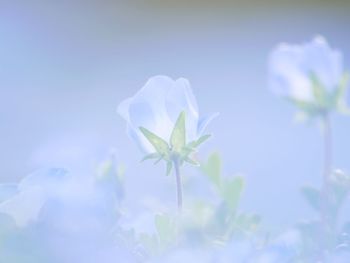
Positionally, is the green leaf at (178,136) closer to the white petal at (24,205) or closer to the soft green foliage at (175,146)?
the soft green foliage at (175,146)

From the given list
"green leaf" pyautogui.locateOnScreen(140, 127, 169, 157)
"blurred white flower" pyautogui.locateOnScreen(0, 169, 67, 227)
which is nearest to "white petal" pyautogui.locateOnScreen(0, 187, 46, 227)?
"blurred white flower" pyautogui.locateOnScreen(0, 169, 67, 227)

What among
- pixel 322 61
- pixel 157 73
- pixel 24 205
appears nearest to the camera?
pixel 24 205

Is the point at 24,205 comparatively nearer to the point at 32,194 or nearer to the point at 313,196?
the point at 32,194

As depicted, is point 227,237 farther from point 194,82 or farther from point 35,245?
point 194,82

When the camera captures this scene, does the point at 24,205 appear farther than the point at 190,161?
No

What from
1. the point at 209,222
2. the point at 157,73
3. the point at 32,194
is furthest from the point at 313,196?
the point at 157,73

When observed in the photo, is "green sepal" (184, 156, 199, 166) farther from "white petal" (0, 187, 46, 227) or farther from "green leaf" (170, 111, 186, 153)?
"white petal" (0, 187, 46, 227)

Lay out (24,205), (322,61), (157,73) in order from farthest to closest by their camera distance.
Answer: (157,73) → (322,61) → (24,205)
